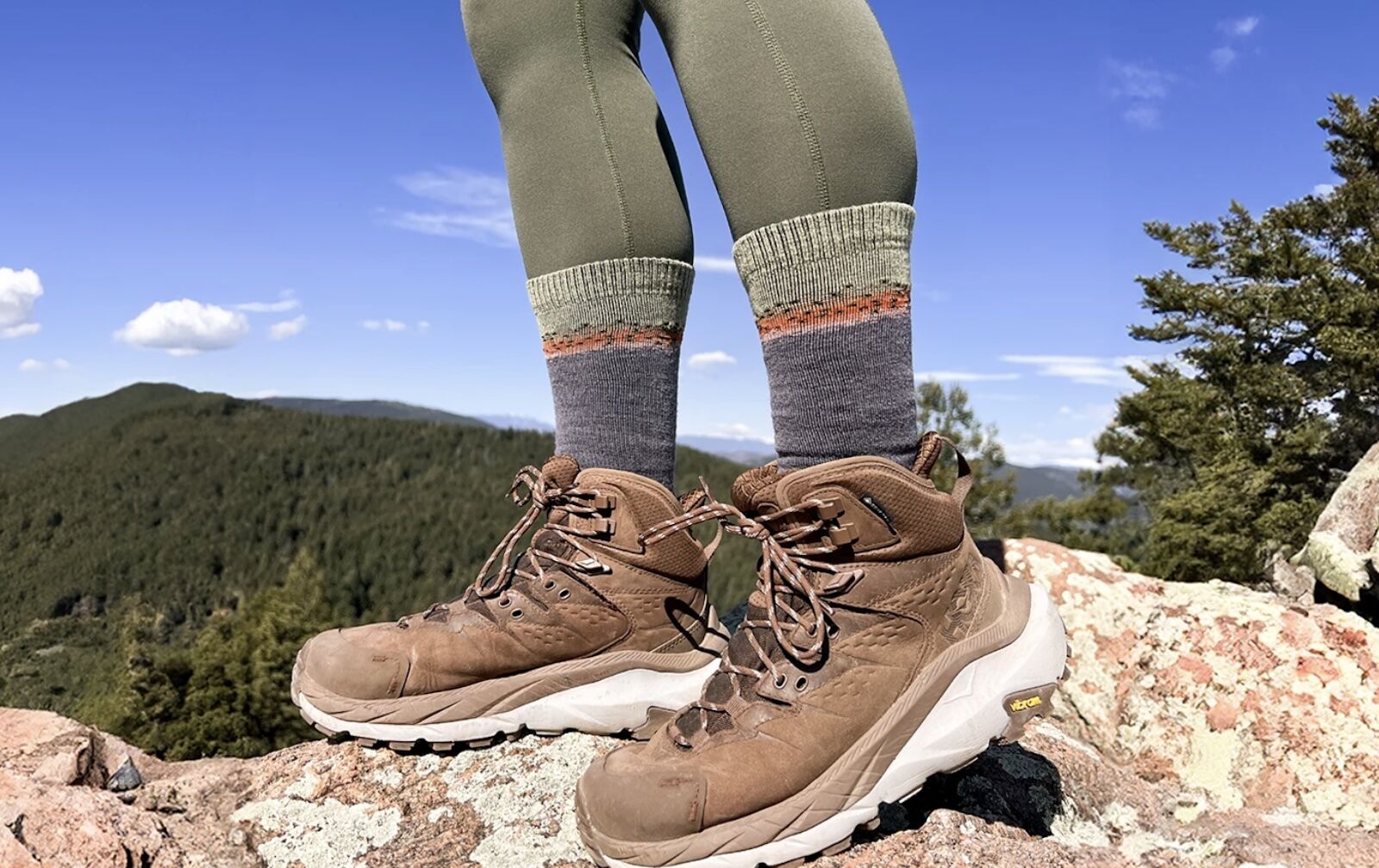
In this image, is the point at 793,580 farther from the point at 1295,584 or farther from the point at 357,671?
the point at 1295,584

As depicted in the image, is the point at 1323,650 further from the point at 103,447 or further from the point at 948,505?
the point at 103,447

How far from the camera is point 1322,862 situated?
4.93 ft

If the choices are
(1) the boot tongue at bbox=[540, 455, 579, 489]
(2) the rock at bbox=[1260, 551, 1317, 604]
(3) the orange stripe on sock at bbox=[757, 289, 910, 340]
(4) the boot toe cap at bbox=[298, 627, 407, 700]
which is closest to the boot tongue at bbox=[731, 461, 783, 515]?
(3) the orange stripe on sock at bbox=[757, 289, 910, 340]

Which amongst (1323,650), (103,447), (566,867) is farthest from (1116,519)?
(103,447)

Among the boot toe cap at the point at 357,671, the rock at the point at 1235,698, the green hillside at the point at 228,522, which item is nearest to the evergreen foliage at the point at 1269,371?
the rock at the point at 1235,698

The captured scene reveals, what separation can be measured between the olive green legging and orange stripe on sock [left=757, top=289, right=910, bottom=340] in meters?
0.15

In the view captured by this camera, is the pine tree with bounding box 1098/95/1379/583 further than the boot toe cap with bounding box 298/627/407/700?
Yes

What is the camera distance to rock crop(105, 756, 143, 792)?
169 cm

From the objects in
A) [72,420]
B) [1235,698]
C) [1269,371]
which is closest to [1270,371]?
[1269,371]

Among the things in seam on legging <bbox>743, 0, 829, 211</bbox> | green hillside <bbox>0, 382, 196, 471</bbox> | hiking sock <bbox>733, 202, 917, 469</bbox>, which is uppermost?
green hillside <bbox>0, 382, 196, 471</bbox>

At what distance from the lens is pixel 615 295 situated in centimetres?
165

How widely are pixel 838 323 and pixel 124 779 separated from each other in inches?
66.0

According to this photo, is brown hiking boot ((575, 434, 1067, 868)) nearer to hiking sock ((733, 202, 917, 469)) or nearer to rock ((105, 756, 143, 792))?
hiking sock ((733, 202, 917, 469))

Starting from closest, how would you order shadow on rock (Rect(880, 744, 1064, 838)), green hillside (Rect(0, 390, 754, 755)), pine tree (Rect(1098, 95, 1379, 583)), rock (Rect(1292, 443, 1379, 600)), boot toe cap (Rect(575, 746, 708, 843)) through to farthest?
boot toe cap (Rect(575, 746, 708, 843)), shadow on rock (Rect(880, 744, 1064, 838)), rock (Rect(1292, 443, 1379, 600)), pine tree (Rect(1098, 95, 1379, 583)), green hillside (Rect(0, 390, 754, 755))
